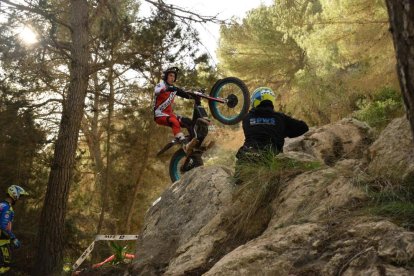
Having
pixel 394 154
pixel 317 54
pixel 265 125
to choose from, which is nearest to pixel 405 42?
pixel 394 154

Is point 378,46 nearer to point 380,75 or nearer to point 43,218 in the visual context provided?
point 380,75

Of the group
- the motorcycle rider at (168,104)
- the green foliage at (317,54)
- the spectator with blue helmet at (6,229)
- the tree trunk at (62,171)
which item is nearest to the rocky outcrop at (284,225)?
the motorcycle rider at (168,104)

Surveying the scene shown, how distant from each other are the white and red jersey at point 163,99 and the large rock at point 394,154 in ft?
12.7

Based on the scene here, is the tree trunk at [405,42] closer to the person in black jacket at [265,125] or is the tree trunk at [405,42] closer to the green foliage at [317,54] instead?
the person in black jacket at [265,125]

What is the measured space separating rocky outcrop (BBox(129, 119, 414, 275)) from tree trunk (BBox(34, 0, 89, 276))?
3878 millimetres

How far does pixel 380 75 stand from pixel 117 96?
7.73 metres

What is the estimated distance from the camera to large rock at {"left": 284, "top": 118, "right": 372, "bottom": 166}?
6828mm

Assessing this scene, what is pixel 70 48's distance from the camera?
382 inches

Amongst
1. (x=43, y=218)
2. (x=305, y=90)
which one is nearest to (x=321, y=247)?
(x=43, y=218)

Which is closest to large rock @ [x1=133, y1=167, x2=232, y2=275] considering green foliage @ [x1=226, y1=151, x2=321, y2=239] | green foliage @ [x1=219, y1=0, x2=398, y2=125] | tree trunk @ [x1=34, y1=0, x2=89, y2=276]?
green foliage @ [x1=226, y1=151, x2=321, y2=239]

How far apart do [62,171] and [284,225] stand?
701cm

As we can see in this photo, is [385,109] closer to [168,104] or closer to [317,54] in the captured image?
[317,54]

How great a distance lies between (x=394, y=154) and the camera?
3740mm

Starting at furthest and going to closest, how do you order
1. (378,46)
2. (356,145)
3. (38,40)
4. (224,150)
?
(224,150)
(378,46)
(38,40)
(356,145)
